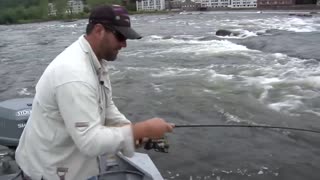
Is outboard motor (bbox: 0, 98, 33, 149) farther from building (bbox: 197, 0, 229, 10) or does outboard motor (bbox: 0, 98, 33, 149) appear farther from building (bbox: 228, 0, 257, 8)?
building (bbox: 197, 0, 229, 10)

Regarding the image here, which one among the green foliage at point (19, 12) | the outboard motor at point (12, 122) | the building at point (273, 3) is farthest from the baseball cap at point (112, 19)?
the building at point (273, 3)

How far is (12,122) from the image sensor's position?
4367 mm

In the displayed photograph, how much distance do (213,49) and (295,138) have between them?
13333mm

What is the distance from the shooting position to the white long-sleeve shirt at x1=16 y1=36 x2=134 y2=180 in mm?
2066

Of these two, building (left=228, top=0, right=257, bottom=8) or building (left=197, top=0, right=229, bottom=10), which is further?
building (left=197, top=0, right=229, bottom=10)

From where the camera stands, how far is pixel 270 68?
1460 cm

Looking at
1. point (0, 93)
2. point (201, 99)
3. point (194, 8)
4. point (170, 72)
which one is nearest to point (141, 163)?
point (201, 99)

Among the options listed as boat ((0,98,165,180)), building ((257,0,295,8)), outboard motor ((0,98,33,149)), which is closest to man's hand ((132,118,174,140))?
boat ((0,98,165,180))

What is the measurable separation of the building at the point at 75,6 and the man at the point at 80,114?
105m

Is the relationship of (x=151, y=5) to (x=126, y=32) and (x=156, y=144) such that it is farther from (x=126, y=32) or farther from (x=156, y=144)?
(x=126, y=32)

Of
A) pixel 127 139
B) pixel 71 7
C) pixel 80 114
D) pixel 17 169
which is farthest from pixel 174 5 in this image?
pixel 80 114

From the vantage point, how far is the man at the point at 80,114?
207cm

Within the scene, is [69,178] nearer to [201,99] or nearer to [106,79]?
[106,79]

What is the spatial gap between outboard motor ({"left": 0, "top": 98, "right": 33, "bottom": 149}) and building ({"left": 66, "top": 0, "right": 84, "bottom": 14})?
102475mm
